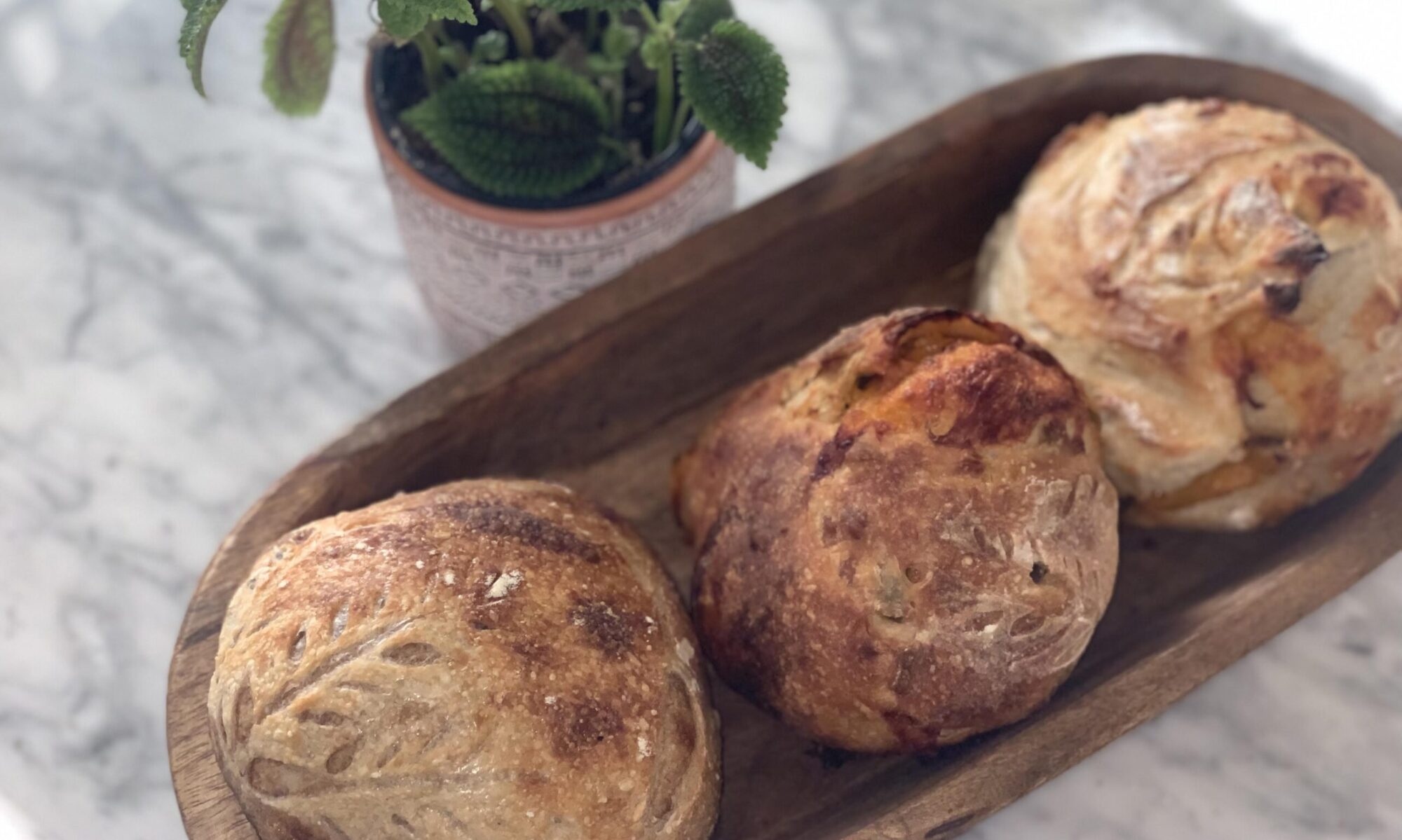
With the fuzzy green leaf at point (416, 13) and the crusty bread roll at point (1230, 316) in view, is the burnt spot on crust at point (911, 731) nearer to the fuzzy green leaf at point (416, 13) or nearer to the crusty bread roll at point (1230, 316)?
the crusty bread roll at point (1230, 316)

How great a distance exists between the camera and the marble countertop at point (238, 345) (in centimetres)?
113

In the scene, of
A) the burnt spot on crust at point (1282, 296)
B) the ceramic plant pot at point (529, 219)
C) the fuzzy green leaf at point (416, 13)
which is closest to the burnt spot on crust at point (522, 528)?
the ceramic plant pot at point (529, 219)

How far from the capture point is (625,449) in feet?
3.86

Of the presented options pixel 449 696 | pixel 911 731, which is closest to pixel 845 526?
pixel 911 731

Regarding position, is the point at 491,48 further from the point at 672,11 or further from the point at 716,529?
the point at 716,529

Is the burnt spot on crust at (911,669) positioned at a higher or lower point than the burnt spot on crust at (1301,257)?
lower

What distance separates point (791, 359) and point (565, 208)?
29 cm

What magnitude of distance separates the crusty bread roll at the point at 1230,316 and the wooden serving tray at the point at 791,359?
7cm

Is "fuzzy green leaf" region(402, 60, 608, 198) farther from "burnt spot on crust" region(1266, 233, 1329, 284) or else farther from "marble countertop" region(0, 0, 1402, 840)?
"burnt spot on crust" region(1266, 233, 1329, 284)

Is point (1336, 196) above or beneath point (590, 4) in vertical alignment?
beneath

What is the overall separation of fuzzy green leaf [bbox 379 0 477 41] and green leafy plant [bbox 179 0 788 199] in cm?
1

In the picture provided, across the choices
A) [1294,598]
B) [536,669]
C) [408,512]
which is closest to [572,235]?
[408,512]

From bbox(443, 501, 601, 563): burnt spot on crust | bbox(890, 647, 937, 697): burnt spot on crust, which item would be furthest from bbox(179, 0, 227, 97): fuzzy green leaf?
bbox(890, 647, 937, 697): burnt spot on crust

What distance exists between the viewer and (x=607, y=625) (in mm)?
869
